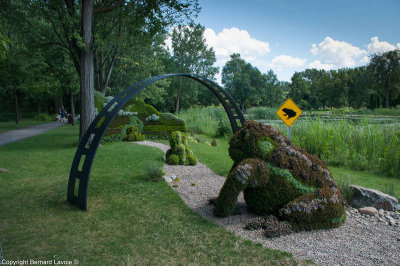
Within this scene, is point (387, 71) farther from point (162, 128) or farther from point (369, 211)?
point (369, 211)

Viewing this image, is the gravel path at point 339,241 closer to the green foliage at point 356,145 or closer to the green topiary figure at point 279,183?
the green topiary figure at point 279,183

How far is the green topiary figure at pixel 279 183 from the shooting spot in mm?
4055

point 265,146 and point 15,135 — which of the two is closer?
point 265,146

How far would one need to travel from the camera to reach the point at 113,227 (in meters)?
4.19

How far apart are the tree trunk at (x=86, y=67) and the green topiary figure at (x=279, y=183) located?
7.97 metres

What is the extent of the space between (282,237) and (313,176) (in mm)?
1158

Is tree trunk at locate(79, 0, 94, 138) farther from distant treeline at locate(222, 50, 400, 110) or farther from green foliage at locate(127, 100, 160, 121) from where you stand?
distant treeline at locate(222, 50, 400, 110)

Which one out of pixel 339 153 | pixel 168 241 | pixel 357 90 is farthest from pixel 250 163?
pixel 357 90

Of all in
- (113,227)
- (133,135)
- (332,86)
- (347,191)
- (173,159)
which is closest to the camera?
(113,227)

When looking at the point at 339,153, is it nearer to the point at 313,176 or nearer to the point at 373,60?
the point at 313,176

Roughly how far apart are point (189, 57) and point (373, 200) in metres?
33.7

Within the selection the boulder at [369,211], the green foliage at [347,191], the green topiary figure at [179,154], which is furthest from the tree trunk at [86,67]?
the boulder at [369,211]

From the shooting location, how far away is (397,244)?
3.76 m

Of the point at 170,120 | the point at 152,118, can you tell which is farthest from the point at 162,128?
the point at 152,118
